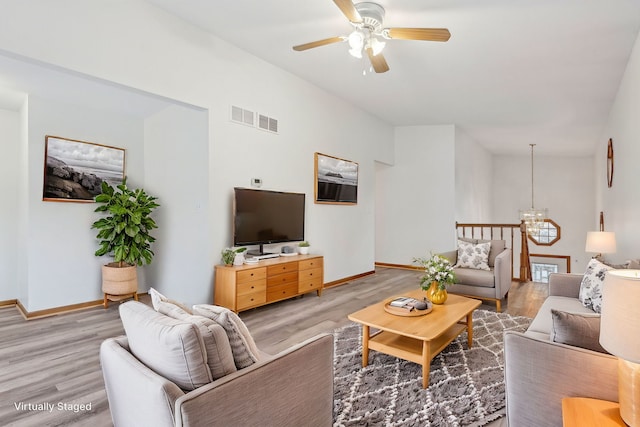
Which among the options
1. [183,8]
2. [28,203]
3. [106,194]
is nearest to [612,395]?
[183,8]

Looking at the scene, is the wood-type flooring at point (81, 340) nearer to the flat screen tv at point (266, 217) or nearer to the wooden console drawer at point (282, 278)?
the wooden console drawer at point (282, 278)

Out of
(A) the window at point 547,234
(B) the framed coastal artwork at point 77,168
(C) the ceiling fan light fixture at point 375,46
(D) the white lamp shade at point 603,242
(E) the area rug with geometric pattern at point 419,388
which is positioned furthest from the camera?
(A) the window at point 547,234

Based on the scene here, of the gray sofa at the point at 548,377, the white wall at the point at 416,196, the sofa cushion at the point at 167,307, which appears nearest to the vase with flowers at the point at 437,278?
the gray sofa at the point at 548,377

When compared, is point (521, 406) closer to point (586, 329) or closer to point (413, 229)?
point (586, 329)

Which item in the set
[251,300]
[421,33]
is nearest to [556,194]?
[421,33]

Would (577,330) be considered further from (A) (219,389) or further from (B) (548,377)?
(A) (219,389)

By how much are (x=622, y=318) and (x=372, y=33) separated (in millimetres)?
2890

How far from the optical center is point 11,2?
2490 millimetres

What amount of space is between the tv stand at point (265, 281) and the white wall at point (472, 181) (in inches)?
154

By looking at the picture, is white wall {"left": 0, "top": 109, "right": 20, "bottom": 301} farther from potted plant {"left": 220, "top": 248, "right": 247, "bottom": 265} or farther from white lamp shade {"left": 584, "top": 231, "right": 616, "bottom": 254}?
white lamp shade {"left": 584, "top": 231, "right": 616, "bottom": 254}

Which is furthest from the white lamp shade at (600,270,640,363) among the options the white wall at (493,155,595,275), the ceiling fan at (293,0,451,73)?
the white wall at (493,155,595,275)

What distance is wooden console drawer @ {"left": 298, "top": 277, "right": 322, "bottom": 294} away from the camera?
15.4ft

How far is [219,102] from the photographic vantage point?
4012 mm

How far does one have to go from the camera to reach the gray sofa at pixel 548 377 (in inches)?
57.0
